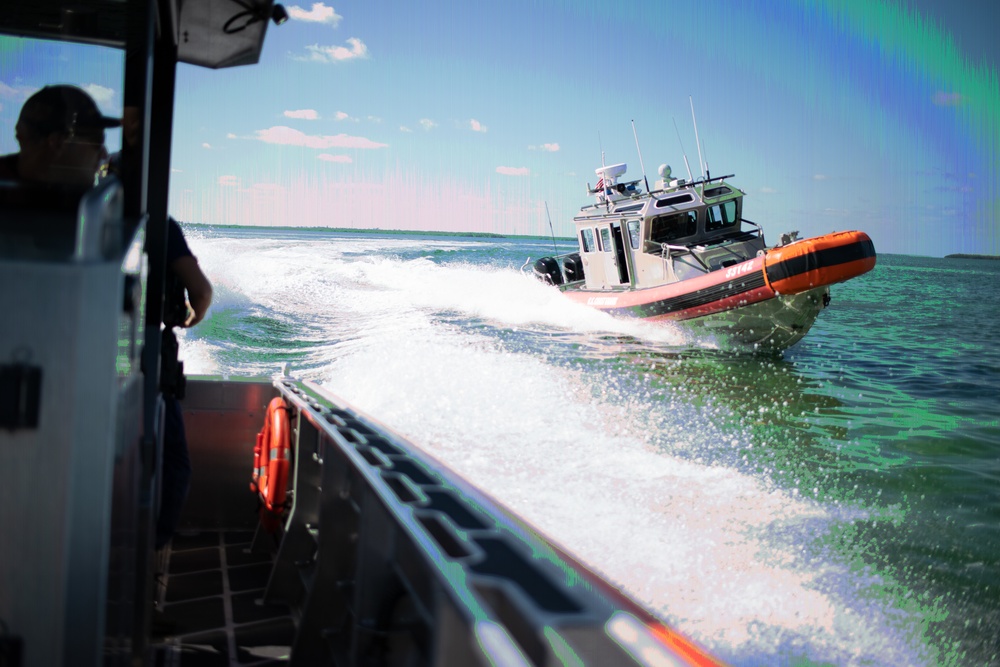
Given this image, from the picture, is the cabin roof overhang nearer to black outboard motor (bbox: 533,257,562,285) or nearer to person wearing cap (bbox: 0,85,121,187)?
person wearing cap (bbox: 0,85,121,187)

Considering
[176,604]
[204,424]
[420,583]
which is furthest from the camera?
[204,424]

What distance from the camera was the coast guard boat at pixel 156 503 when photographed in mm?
917

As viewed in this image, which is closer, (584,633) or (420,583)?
(584,633)

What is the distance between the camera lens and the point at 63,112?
4.64 ft

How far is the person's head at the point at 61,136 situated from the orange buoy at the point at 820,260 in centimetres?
1033

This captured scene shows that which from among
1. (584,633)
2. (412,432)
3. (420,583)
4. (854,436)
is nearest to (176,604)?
(420,583)

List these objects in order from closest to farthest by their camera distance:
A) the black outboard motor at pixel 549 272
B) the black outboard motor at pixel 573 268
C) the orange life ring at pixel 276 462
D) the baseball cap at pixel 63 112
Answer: the baseball cap at pixel 63 112 → the orange life ring at pixel 276 462 → the black outboard motor at pixel 573 268 → the black outboard motor at pixel 549 272

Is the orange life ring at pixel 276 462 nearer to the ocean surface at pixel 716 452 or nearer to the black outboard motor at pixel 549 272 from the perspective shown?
the ocean surface at pixel 716 452

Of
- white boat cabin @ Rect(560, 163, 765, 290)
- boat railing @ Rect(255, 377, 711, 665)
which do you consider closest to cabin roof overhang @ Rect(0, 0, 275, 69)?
boat railing @ Rect(255, 377, 711, 665)

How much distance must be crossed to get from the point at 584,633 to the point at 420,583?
0.60 m

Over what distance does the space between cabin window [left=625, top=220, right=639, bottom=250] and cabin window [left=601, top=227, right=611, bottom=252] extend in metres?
0.46

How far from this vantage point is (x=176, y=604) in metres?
2.56

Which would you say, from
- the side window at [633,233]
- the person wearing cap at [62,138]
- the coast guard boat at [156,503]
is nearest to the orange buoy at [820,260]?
the side window at [633,233]

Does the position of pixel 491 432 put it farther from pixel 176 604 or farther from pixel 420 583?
pixel 420 583
